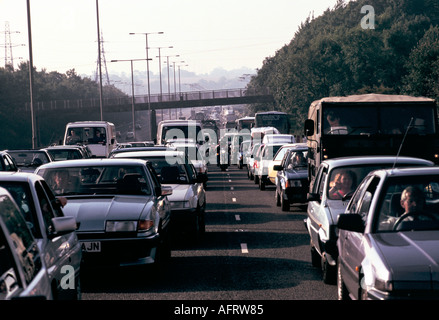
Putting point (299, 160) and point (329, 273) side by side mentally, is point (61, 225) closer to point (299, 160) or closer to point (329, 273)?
point (329, 273)

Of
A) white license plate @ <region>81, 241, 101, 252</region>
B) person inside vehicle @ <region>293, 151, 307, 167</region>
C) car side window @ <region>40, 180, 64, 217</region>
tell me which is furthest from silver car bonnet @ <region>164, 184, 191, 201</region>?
person inside vehicle @ <region>293, 151, 307, 167</region>

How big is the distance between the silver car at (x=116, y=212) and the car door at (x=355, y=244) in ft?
9.35

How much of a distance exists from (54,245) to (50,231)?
0.60 feet

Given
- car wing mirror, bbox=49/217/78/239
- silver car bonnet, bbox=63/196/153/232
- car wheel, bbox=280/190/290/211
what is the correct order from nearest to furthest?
car wing mirror, bbox=49/217/78/239 < silver car bonnet, bbox=63/196/153/232 < car wheel, bbox=280/190/290/211

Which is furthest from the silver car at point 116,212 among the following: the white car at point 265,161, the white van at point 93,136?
the white van at point 93,136

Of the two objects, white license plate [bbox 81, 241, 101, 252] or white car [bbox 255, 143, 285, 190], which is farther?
white car [bbox 255, 143, 285, 190]

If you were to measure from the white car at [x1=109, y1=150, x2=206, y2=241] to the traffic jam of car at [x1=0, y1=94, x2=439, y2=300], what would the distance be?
23 mm

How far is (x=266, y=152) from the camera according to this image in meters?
32.0

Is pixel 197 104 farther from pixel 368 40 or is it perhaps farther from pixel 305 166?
pixel 305 166

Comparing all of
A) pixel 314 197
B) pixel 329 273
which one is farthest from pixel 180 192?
pixel 329 273

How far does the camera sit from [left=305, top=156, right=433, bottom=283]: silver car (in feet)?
35.9

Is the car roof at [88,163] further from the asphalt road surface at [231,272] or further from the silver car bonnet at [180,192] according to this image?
the silver car bonnet at [180,192]

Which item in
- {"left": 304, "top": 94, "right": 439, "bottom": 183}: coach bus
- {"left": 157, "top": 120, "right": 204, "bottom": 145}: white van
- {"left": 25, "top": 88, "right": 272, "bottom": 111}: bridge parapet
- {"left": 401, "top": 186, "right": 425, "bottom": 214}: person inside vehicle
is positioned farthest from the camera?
{"left": 25, "top": 88, "right": 272, "bottom": 111}: bridge parapet

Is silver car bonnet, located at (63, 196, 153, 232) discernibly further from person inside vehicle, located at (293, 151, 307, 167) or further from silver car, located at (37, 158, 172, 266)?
person inside vehicle, located at (293, 151, 307, 167)
